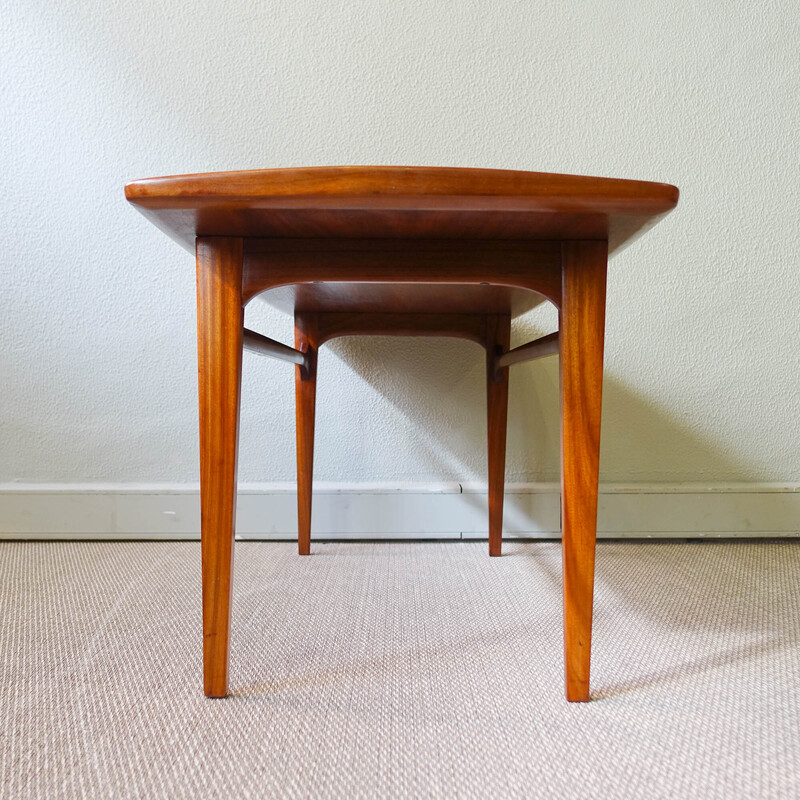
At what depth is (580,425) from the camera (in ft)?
1.99

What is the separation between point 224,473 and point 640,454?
96cm

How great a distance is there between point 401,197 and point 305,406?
62 cm

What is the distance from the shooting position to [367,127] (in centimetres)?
118

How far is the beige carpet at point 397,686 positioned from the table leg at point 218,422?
3.0 inches

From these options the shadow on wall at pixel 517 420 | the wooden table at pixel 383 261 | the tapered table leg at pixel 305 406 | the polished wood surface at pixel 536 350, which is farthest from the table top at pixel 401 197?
the shadow on wall at pixel 517 420

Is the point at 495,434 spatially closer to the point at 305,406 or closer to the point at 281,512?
the point at 305,406

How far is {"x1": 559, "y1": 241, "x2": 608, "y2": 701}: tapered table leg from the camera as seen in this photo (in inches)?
23.6

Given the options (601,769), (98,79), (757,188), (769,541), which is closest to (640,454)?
(769,541)

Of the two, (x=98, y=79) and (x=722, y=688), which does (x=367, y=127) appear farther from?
(x=722, y=688)

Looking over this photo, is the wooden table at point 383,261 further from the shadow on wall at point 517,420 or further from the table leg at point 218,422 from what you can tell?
the shadow on wall at point 517,420

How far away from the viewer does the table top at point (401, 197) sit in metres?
0.50

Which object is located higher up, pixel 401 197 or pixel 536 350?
pixel 401 197

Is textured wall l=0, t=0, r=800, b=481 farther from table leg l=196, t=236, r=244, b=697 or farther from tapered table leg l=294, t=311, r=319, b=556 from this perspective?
table leg l=196, t=236, r=244, b=697

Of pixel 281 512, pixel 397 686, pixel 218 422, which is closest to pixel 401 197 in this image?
pixel 218 422
